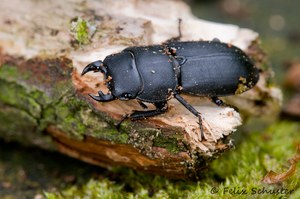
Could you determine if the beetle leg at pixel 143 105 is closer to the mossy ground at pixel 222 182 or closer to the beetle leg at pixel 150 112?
the beetle leg at pixel 150 112

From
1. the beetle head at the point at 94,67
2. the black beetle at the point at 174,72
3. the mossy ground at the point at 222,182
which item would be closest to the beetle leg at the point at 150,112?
the black beetle at the point at 174,72

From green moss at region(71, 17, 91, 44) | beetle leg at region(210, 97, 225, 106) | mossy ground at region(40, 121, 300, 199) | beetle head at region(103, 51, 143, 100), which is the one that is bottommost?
mossy ground at region(40, 121, 300, 199)

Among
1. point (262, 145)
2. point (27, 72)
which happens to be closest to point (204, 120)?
point (262, 145)

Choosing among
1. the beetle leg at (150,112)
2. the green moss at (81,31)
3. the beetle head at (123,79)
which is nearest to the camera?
the beetle head at (123,79)

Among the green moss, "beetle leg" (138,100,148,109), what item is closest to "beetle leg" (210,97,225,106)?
"beetle leg" (138,100,148,109)

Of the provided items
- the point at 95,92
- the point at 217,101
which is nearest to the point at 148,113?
the point at 95,92

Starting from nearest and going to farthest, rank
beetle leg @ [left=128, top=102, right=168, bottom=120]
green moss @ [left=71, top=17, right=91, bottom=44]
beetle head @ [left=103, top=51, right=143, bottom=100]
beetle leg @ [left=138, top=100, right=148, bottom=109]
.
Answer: beetle head @ [left=103, top=51, right=143, bottom=100] < beetle leg @ [left=128, top=102, right=168, bottom=120] < beetle leg @ [left=138, top=100, right=148, bottom=109] < green moss @ [left=71, top=17, right=91, bottom=44]

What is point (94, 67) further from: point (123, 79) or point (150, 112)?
point (150, 112)

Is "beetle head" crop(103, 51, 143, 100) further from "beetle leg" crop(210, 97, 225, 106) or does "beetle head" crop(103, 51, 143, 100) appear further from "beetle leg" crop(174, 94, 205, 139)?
"beetle leg" crop(210, 97, 225, 106)
